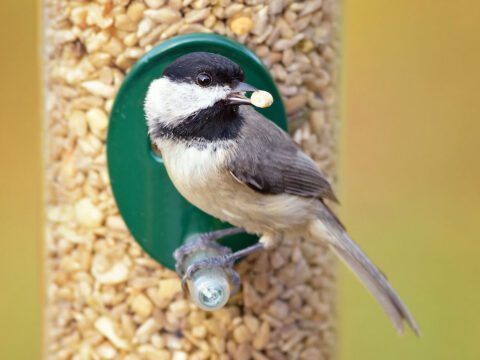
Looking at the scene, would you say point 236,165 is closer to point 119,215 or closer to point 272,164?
point 272,164

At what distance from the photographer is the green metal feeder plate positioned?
2748 millimetres

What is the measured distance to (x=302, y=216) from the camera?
111 inches

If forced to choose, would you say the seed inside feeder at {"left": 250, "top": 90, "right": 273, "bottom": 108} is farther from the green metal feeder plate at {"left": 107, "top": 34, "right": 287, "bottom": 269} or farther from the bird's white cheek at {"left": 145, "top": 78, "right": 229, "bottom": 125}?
the green metal feeder plate at {"left": 107, "top": 34, "right": 287, "bottom": 269}

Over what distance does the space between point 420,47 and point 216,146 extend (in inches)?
102

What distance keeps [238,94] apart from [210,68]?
0.10 metres

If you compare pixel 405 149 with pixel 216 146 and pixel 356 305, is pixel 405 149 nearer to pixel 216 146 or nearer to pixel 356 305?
Result: pixel 356 305

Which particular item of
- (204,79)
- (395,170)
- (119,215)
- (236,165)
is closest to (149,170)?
(119,215)

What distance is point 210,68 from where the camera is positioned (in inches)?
99.5

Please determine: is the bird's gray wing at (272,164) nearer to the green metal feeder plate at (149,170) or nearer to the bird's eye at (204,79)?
the green metal feeder plate at (149,170)

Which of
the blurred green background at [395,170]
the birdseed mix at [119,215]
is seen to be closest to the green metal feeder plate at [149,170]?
the birdseed mix at [119,215]

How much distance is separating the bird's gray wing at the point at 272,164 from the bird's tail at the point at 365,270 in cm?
11

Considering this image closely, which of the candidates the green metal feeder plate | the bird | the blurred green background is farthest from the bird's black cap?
the blurred green background

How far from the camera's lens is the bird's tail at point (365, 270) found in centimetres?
290

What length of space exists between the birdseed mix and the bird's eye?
0.25 meters
